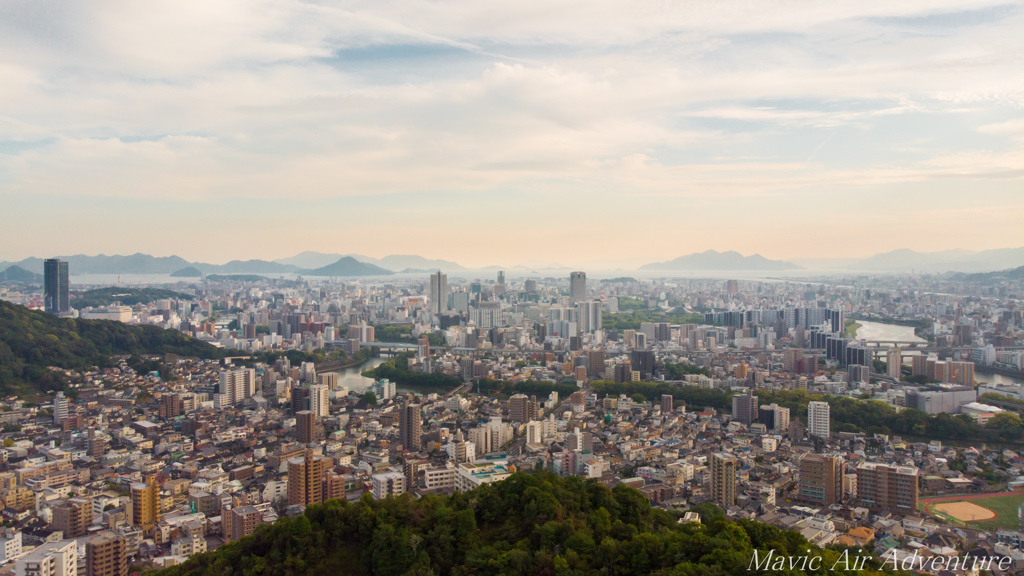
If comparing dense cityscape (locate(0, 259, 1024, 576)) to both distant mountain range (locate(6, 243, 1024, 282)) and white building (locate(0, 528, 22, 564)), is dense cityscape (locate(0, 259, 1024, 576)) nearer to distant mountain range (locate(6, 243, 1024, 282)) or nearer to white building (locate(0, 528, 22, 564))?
white building (locate(0, 528, 22, 564))

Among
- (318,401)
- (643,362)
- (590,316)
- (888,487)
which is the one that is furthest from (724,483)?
(590,316)

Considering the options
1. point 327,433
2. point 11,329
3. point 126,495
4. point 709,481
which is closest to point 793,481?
point 709,481

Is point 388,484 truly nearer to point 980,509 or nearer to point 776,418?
point 980,509

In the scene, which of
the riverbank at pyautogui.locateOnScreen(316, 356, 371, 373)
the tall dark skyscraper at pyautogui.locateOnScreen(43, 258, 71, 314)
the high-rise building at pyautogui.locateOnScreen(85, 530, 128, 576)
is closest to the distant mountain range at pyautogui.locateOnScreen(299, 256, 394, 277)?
the tall dark skyscraper at pyautogui.locateOnScreen(43, 258, 71, 314)

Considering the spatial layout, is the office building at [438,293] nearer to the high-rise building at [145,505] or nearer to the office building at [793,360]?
the office building at [793,360]

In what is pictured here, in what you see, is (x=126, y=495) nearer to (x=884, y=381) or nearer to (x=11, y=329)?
(x=11, y=329)
